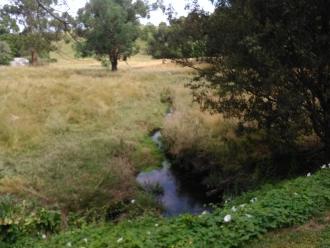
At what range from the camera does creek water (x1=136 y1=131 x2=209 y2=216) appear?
43.3 feet

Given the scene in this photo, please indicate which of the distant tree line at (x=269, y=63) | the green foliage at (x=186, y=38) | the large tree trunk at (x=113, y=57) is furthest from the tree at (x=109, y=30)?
the distant tree line at (x=269, y=63)

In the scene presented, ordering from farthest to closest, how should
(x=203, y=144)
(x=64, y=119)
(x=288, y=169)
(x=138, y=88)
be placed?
1. (x=138, y=88)
2. (x=64, y=119)
3. (x=203, y=144)
4. (x=288, y=169)

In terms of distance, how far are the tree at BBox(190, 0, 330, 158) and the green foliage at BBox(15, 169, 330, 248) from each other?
3.79 meters

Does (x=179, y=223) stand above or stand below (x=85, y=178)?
above

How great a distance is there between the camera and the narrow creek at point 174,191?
13188mm

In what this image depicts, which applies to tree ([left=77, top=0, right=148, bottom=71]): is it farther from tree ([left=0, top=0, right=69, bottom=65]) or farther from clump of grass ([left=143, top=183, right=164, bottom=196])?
tree ([left=0, top=0, right=69, bottom=65])

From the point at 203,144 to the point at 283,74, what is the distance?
5.65m

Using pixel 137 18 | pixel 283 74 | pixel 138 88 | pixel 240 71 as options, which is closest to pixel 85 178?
pixel 240 71

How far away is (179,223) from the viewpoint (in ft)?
23.4

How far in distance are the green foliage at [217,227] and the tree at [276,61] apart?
3.79 metres

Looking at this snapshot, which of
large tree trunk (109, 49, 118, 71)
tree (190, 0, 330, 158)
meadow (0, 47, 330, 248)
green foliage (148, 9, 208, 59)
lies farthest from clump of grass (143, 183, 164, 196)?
large tree trunk (109, 49, 118, 71)

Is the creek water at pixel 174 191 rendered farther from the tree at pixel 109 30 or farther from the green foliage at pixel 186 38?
the tree at pixel 109 30

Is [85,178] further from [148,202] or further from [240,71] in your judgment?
[240,71]

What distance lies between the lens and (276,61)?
11039 mm
